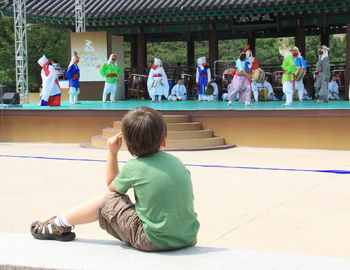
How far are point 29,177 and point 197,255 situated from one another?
5.49m

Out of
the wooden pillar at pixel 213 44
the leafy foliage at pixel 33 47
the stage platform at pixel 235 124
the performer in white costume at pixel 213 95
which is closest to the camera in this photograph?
the stage platform at pixel 235 124

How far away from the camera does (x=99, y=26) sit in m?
23.0

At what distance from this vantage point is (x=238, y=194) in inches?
283

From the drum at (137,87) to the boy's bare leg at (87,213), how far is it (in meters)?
18.0

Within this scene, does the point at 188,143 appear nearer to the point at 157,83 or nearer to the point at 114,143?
the point at 157,83

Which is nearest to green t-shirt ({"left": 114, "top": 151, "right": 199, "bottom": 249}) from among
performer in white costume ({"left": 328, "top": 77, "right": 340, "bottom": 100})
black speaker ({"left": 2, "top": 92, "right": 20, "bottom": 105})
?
black speaker ({"left": 2, "top": 92, "right": 20, "bottom": 105})

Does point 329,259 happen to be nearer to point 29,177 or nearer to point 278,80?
point 29,177

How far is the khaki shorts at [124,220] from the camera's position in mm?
3709

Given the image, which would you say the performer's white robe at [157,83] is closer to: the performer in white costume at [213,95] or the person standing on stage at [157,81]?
the person standing on stage at [157,81]

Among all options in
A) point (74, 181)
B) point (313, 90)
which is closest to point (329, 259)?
point (74, 181)

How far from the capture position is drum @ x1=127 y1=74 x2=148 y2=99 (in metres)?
21.8

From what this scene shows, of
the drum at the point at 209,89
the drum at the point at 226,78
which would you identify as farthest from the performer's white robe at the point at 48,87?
the drum at the point at 226,78

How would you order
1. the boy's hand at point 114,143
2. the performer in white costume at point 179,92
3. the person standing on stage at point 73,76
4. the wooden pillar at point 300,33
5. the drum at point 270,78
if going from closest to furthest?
the boy's hand at point 114,143
the person standing on stage at point 73,76
the wooden pillar at point 300,33
the drum at point 270,78
the performer in white costume at point 179,92

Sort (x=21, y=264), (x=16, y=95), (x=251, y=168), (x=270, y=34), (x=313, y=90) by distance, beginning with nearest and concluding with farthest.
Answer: (x=21, y=264) < (x=251, y=168) < (x=16, y=95) < (x=313, y=90) < (x=270, y=34)
